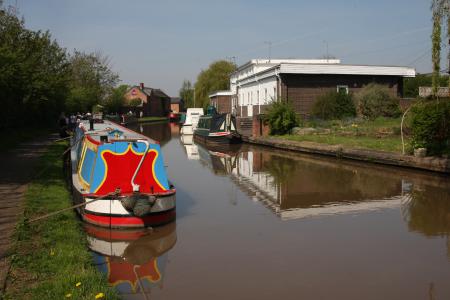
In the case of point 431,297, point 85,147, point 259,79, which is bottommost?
point 431,297

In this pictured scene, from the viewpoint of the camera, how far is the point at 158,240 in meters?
8.80

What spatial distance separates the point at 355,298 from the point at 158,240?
12.6 ft

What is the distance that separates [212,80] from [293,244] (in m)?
67.1

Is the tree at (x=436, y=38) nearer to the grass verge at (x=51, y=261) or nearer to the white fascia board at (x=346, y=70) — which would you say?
the grass verge at (x=51, y=261)

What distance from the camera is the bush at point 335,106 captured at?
29828 mm

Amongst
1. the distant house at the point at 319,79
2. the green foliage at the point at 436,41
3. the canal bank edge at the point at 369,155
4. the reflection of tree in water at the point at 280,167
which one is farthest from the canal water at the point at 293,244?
the distant house at the point at 319,79

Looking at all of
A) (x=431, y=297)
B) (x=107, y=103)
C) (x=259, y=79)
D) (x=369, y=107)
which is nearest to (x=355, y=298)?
(x=431, y=297)

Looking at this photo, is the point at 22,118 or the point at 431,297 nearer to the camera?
the point at 431,297

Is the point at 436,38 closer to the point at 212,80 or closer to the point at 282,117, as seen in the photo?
the point at 282,117

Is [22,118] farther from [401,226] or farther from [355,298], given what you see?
[355,298]

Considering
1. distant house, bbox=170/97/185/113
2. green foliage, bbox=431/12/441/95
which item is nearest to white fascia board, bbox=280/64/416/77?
green foliage, bbox=431/12/441/95

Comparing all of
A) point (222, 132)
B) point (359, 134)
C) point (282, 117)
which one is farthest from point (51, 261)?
point (222, 132)

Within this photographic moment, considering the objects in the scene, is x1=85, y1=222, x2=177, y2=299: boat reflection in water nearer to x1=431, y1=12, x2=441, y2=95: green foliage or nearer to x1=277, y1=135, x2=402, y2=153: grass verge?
x1=431, y1=12, x2=441, y2=95: green foliage

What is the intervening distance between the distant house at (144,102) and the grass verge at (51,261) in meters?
80.6
